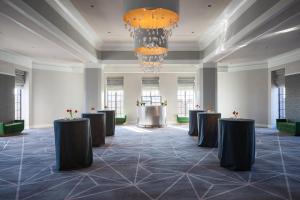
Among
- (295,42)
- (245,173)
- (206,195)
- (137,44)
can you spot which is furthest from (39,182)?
(295,42)

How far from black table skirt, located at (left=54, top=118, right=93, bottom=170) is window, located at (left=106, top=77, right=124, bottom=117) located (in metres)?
10.6

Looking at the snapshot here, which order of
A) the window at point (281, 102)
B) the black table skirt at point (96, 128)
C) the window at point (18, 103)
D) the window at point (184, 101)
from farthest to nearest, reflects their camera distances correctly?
the window at point (184, 101) < the window at point (281, 102) < the window at point (18, 103) < the black table skirt at point (96, 128)

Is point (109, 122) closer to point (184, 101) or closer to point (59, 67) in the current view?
point (59, 67)

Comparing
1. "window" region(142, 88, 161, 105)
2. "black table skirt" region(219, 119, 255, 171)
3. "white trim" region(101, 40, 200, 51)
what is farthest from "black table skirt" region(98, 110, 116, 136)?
"window" region(142, 88, 161, 105)

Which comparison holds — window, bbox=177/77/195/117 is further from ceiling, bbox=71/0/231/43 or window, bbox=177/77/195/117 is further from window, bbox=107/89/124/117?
ceiling, bbox=71/0/231/43

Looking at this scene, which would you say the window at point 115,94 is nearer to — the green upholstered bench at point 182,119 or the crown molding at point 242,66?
the green upholstered bench at point 182,119

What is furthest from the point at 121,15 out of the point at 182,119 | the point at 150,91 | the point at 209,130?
the point at 182,119

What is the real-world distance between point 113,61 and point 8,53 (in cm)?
464

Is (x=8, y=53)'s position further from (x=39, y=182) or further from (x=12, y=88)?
(x=39, y=182)

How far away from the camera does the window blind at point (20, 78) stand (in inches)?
488

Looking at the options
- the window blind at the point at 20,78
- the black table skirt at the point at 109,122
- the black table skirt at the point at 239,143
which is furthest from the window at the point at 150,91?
the black table skirt at the point at 239,143

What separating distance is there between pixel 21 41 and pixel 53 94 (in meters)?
6.15

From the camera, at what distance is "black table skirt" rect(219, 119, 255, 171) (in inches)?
205

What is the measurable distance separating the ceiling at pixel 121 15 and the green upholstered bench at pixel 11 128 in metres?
5.26
